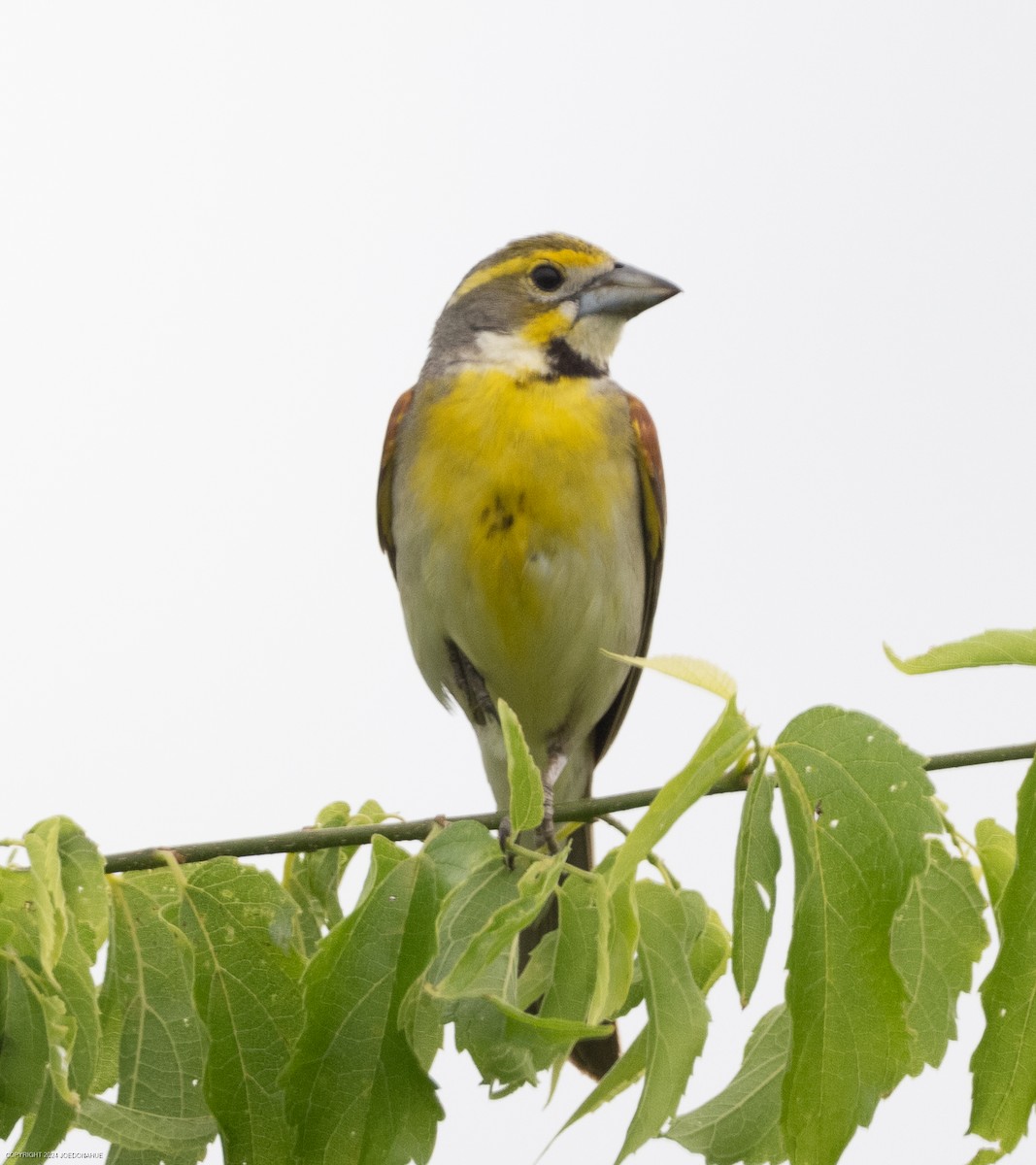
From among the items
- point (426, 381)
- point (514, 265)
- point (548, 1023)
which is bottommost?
point (548, 1023)

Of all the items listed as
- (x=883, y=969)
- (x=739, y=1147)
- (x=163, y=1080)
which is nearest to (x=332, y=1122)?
(x=163, y=1080)

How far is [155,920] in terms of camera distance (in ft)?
9.14

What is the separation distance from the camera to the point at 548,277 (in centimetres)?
608

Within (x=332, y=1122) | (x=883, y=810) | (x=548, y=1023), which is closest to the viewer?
(x=548, y=1023)

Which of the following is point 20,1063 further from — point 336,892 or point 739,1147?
point 739,1147

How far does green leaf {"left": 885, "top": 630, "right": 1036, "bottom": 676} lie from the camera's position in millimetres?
2281

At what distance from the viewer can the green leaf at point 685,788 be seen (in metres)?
2.15

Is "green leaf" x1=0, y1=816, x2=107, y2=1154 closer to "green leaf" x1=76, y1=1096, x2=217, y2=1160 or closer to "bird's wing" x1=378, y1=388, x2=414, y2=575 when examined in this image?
"green leaf" x1=76, y1=1096, x2=217, y2=1160

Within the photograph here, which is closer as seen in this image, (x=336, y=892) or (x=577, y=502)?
(x=336, y=892)

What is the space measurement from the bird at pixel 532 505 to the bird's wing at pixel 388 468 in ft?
0.03

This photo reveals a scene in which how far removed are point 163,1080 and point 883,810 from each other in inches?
56.2

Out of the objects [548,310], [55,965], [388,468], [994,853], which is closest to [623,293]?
[548,310]

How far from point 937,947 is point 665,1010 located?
1.94 feet

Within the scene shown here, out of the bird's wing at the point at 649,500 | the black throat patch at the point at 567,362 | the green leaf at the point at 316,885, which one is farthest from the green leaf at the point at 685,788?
the black throat patch at the point at 567,362
